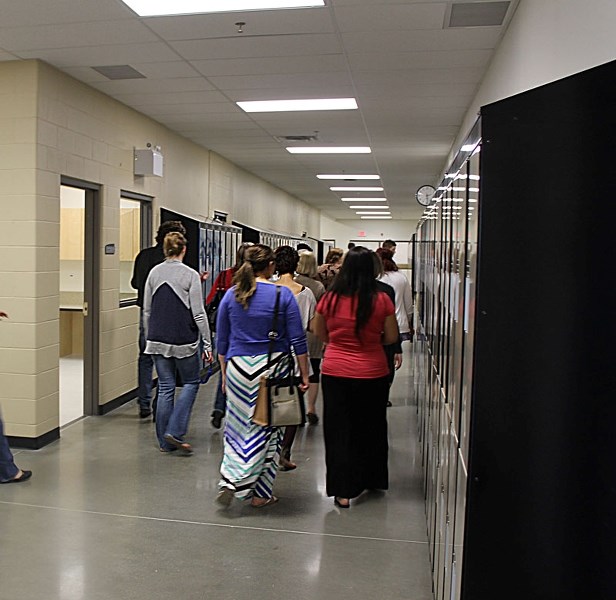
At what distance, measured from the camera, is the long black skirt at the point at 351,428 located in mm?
3922

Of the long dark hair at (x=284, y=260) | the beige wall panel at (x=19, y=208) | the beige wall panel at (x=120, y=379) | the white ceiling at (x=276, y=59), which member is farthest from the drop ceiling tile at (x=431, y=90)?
the beige wall panel at (x=120, y=379)

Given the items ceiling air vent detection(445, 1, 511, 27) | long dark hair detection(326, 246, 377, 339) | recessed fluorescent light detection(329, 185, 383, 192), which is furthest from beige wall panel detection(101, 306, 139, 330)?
recessed fluorescent light detection(329, 185, 383, 192)

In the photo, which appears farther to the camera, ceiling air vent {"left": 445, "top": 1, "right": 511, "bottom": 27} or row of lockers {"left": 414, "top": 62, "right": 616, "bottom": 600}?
ceiling air vent {"left": 445, "top": 1, "right": 511, "bottom": 27}

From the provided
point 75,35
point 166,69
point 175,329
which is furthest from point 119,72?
point 175,329

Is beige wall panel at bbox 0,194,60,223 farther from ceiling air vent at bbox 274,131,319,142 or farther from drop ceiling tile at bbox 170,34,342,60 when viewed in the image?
ceiling air vent at bbox 274,131,319,142

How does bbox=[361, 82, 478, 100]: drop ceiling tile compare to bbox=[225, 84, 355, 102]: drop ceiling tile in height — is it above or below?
above

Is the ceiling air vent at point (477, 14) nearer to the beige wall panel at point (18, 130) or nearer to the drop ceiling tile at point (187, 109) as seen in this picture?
the drop ceiling tile at point (187, 109)

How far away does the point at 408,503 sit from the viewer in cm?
412

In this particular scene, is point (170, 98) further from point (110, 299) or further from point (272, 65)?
point (110, 299)

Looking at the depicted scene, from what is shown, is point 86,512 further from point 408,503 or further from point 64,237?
point 64,237

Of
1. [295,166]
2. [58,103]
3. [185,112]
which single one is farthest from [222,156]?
[58,103]

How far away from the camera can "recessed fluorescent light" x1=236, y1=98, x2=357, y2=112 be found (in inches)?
253

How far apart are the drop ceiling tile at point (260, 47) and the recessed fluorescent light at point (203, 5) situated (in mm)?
543

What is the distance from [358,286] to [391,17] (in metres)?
1.65
